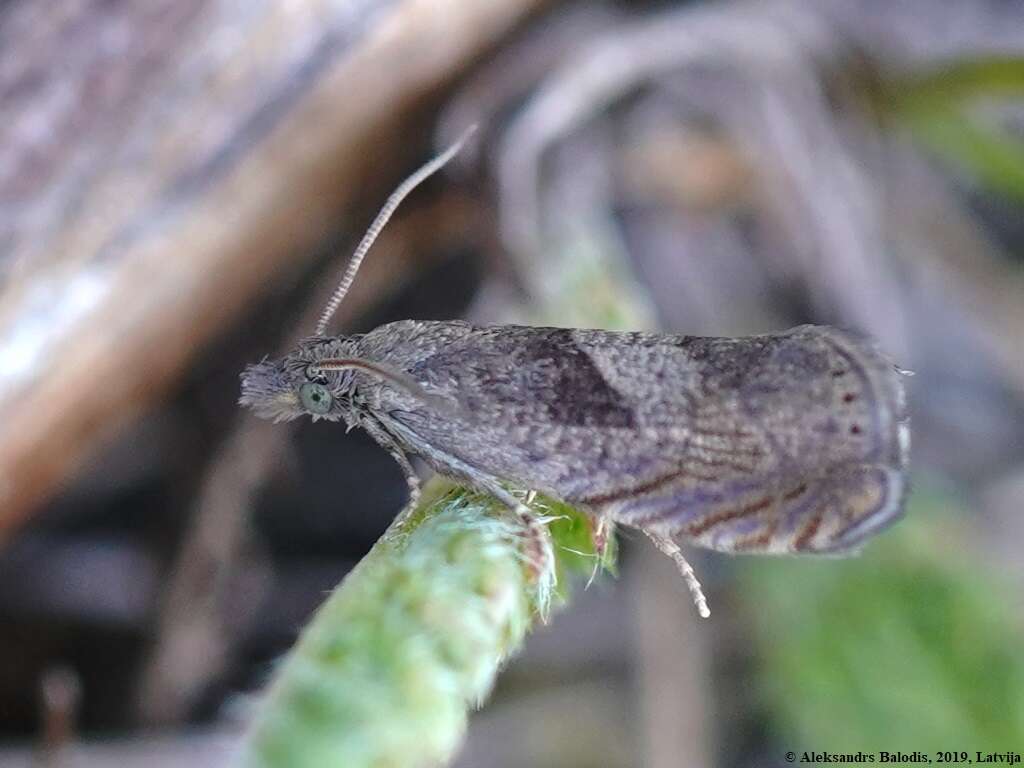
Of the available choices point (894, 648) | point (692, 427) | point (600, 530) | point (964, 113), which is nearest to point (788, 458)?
point (692, 427)

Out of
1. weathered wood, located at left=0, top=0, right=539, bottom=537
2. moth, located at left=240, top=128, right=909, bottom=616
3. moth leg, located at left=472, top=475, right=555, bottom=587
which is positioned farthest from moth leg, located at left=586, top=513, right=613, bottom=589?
weathered wood, located at left=0, top=0, right=539, bottom=537

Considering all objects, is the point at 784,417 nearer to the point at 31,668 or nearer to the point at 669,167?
the point at 669,167

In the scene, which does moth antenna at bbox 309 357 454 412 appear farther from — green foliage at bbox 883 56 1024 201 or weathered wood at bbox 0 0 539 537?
green foliage at bbox 883 56 1024 201

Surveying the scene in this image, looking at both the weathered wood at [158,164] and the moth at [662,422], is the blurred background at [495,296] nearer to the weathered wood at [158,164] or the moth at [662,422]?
the weathered wood at [158,164]

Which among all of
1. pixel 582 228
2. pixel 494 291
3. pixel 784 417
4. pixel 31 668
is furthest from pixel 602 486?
pixel 31 668

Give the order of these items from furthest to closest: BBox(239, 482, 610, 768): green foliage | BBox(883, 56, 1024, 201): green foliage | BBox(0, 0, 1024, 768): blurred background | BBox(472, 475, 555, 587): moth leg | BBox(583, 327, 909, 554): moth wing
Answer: BBox(883, 56, 1024, 201): green foliage < BBox(0, 0, 1024, 768): blurred background < BBox(583, 327, 909, 554): moth wing < BBox(472, 475, 555, 587): moth leg < BBox(239, 482, 610, 768): green foliage

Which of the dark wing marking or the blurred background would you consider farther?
the blurred background
